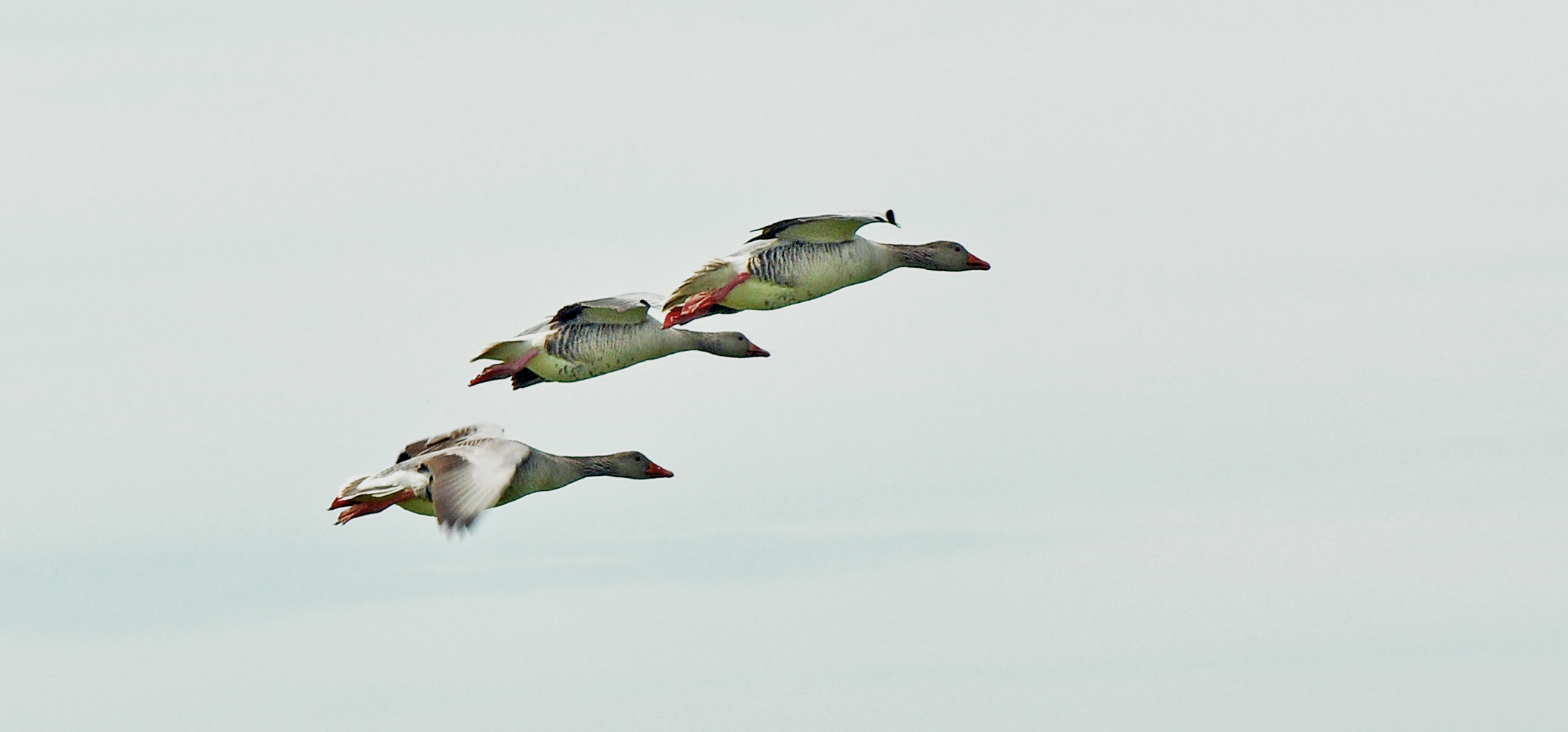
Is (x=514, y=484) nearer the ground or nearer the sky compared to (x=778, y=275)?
nearer the ground

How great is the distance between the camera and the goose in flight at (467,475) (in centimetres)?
3086

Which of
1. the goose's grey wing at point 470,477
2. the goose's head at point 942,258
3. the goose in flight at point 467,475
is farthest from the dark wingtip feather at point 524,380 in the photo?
the goose's head at point 942,258

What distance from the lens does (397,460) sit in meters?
35.4

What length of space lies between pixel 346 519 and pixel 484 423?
198 centimetres

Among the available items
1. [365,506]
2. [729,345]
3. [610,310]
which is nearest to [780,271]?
[610,310]

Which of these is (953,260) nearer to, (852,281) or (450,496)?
(852,281)

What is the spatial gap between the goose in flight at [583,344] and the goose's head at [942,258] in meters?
3.15

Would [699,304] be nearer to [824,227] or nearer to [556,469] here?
[824,227]

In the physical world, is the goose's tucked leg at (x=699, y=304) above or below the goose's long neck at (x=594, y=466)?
above

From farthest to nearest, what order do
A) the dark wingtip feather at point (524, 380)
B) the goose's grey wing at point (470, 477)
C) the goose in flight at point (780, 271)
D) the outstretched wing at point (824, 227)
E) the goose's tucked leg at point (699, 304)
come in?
the dark wingtip feather at point (524, 380)
the goose's tucked leg at point (699, 304)
the goose in flight at point (780, 271)
the outstretched wing at point (824, 227)
the goose's grey wing at point (470, 477)

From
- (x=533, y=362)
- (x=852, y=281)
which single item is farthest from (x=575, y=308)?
(x=852, y=281)

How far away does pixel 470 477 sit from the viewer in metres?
31.4

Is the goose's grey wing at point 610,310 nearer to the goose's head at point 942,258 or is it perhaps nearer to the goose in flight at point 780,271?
the goose in flight at point 780,271

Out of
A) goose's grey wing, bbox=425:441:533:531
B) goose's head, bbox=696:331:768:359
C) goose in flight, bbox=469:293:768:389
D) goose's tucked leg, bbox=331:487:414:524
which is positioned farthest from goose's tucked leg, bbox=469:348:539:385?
goose's head, bbox=696:331:768:359
